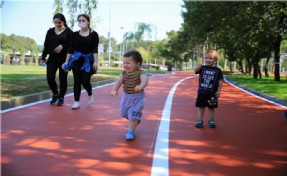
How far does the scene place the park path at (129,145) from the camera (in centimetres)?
387

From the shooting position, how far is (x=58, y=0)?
12.4m

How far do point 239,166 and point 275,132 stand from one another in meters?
2.28

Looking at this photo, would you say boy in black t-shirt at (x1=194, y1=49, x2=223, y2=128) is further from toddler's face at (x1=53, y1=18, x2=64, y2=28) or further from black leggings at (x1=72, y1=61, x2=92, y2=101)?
toddler's face at (x1=53, y1=18, x2=64, y2=28)

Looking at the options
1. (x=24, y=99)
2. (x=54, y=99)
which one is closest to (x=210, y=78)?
(x=54, y=99)

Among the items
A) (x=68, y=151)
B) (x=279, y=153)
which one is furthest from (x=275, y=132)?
(x=68, y=151)

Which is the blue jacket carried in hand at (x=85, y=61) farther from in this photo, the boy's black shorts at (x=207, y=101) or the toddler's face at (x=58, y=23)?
the boy's black shorts at (x=207, y=101)

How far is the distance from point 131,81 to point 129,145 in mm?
939

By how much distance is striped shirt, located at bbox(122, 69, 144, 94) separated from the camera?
5.24 metres

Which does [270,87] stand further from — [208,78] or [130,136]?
[130,136]

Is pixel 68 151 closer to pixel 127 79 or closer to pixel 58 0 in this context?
pixel 127 79

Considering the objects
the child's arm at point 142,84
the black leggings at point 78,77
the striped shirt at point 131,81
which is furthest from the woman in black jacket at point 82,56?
the child's arm at point 142,84

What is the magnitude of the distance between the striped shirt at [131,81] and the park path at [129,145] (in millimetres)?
707

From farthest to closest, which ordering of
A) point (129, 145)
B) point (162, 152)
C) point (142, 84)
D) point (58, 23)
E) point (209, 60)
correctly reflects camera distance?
point (58, 23), point (209, 60), point (142, 84), point (129, 145), point (162, 152)

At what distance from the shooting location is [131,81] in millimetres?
5250
